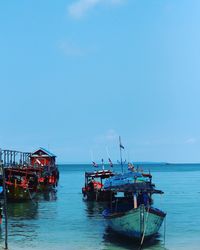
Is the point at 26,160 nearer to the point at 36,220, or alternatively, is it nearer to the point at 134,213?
the point at 36,220

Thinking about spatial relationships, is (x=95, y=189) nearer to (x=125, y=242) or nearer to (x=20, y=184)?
(x=20, y=184)

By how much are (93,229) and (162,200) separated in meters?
27.0

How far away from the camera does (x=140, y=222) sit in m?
26.8

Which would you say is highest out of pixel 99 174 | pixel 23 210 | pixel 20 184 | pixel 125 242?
pixel 99 174

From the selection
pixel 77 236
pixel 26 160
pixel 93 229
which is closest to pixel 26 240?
pixel 77 236

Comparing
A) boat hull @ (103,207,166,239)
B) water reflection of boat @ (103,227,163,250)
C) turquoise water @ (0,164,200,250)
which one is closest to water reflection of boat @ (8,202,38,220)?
turquoise water @ (0,164,200,250)

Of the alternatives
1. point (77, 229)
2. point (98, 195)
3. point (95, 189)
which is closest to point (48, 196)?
point (95, 189)

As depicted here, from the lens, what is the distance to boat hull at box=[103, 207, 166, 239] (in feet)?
87.6

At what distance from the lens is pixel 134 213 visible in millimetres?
26781

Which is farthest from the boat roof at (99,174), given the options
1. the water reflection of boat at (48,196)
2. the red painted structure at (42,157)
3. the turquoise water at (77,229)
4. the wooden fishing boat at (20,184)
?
the red painted structure at (42,157)

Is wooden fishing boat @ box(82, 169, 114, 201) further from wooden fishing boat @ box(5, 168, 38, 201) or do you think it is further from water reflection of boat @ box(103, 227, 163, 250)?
water reflection of boat @ box(103, 227, 163, 250)

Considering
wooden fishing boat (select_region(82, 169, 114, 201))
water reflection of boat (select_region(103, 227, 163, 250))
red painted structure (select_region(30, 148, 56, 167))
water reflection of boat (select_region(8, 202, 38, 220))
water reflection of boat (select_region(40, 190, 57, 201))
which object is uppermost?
red painted structure (select_region(30, 148, 56, 167))

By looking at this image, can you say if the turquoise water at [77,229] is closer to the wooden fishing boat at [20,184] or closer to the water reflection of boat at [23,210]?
the water reflection of boat at [23,210]

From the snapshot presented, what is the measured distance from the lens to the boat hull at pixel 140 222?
26.7 m
